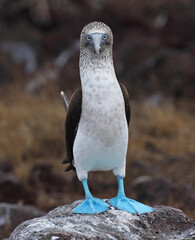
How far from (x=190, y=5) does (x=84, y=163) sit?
9.60 m

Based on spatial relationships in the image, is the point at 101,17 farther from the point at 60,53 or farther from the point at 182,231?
the point at 182,231

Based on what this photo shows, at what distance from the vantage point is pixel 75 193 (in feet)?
25.5

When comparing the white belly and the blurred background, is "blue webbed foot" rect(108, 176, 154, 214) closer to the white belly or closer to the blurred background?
the white belly

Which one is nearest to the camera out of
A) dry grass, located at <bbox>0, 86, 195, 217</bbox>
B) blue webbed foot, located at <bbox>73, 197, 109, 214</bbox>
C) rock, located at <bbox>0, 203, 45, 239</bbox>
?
blue webbed foot, located at <bbox>73, 197, 109, 214</bbox>

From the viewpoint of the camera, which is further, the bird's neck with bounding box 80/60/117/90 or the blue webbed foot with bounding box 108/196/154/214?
the blue webbed foot with bounding box 108/196/154/214

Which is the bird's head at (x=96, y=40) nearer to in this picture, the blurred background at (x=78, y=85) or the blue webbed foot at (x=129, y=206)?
the blue webbed foot at (x=129, y=206)

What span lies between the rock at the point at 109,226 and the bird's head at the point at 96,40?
47.6 inches

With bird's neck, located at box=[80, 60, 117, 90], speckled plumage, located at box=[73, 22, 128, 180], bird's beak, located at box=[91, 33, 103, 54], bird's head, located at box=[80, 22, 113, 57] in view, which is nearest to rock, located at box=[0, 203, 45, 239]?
speckled plumage, located at box=[73, 22, 128, 180]

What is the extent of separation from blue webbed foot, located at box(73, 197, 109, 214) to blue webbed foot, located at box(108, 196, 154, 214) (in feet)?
0.30

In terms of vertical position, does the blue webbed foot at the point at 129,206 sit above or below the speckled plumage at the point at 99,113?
below

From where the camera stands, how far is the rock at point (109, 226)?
11.1ft

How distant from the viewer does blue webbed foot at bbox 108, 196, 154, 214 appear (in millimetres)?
3922

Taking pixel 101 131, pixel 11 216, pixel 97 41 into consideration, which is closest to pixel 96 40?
pixel 97 41

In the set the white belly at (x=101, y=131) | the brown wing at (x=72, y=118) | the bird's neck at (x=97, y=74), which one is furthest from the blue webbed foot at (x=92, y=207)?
the bird's neck at (x=97, y=74)
